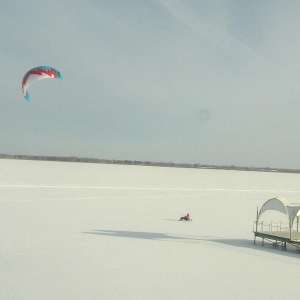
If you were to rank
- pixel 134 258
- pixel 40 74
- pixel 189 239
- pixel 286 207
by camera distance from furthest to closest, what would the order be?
1. pixel 40 74
2. pixel 189 239
3. pixel 286 207
4. pixel 134 258

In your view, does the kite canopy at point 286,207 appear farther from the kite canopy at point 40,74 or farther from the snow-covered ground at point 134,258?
the kite canopy at point 40,74

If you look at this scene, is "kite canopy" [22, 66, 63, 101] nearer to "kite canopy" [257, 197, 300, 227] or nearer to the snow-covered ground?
the snow-covered ground

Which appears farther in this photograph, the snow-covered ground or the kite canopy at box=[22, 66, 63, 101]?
the kite canopy at box=[22, 66, 63, 101]

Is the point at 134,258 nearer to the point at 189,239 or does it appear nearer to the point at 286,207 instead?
the point at 189,239

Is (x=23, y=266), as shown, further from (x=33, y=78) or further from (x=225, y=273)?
(x=33, y=78)

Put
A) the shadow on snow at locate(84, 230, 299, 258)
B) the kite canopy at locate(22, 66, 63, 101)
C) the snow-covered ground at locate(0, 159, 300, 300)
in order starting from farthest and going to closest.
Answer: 1. the kite canopy at locate(22, 66, 63, 101)
2. the shadow on snow at locate(84, 230, 299, 258)
3. the snow-covered ground at locate(0, 159, 300, 300)

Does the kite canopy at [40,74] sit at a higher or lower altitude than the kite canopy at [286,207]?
higher

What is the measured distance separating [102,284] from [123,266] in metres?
1.43

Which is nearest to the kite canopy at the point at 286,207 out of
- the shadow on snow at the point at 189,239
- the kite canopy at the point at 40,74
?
the shadow on snow at the point at 189,239

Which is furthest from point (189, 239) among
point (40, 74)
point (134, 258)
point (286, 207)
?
point (40, 74)

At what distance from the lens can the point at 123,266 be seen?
955cm

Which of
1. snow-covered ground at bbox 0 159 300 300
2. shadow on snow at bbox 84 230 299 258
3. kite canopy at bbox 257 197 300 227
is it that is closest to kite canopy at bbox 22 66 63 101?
snow-covered ground at bbox 0 159 300 300

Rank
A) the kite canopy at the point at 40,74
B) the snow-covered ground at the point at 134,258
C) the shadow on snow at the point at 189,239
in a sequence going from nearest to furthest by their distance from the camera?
the snow-covered ground at the point at 134,258 → the shadow on snow at the point at 189,239 → the kite canopy at the point at 40,74

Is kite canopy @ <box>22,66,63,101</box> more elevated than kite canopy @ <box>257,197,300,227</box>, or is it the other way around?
kite canopy @ <box>22,66,63,101</box>
